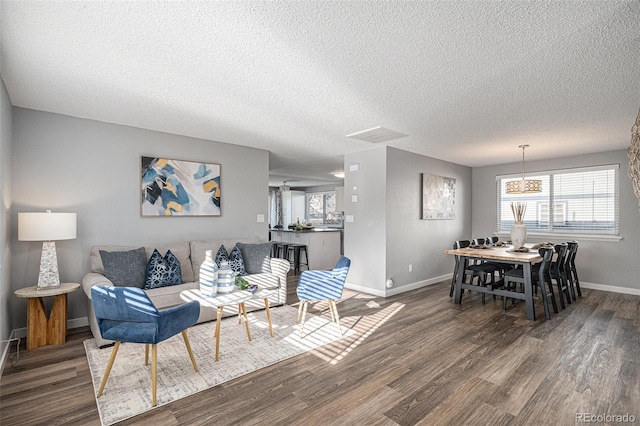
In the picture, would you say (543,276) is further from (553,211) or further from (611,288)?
(553,211)

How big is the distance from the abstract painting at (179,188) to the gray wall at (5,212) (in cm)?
126

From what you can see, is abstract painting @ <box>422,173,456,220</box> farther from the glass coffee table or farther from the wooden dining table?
the glass coffee table

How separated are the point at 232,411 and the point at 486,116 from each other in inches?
151

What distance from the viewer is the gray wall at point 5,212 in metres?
2.67

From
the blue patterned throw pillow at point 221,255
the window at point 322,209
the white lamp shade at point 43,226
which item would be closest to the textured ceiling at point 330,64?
the white lamp shade at point 43,226

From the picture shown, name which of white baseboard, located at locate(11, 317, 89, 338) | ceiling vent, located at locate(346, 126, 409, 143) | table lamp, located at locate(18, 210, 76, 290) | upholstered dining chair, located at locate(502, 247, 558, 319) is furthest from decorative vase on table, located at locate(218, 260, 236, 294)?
upholstered dining chair, located at locate(502, 247, 558, 319)

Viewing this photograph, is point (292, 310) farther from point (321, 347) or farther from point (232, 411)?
point (232, 411)

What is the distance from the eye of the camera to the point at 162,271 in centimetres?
364

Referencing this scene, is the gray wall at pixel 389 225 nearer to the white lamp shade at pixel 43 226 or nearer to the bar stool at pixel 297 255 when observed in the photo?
the bar stool at pixel 297 255

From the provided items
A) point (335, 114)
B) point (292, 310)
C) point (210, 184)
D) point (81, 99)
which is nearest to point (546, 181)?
point (335, 114)

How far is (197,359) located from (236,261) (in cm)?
157

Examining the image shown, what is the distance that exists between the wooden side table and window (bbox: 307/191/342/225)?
859cm

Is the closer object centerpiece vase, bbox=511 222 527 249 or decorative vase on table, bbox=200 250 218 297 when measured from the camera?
decorative vase on table, bbox=200 250 218 297

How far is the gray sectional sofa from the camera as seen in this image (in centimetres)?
332
